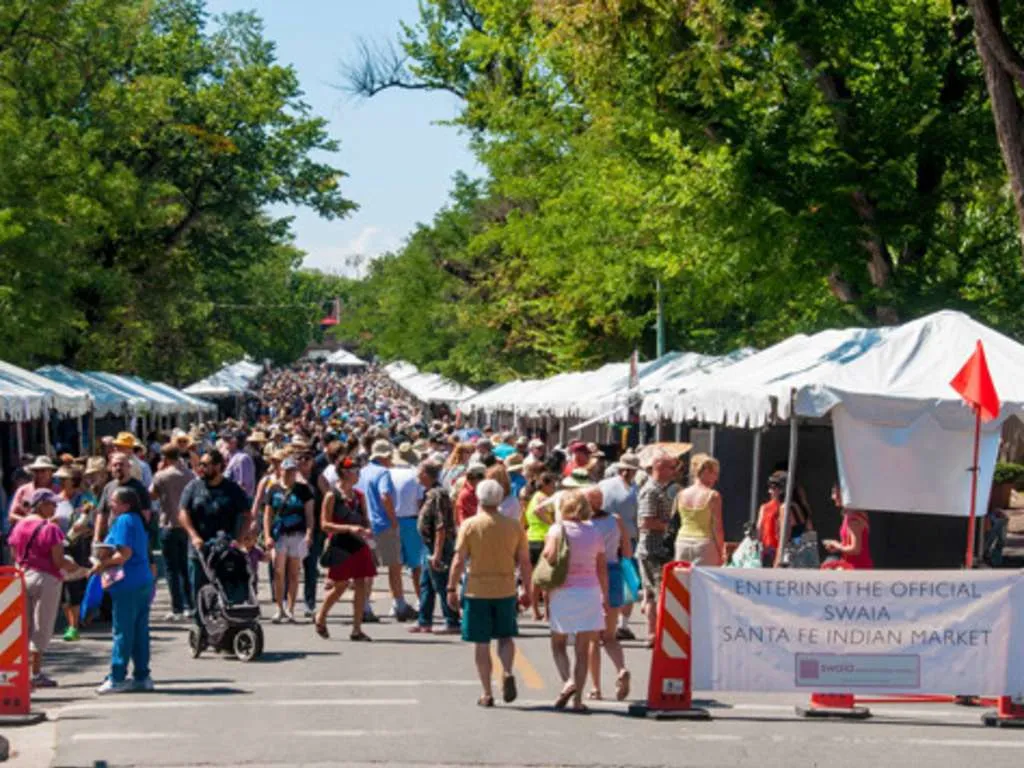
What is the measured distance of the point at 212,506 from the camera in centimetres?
1523

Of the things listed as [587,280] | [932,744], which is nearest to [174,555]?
[932,744]

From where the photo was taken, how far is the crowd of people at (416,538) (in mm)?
12047

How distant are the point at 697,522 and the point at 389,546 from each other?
4.51m

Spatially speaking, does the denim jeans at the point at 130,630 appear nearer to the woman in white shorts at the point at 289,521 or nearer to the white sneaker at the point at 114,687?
the white sneaker at the point at 114,687

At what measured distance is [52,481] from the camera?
59.3ft

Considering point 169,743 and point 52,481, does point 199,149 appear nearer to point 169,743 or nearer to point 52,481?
point 52,481

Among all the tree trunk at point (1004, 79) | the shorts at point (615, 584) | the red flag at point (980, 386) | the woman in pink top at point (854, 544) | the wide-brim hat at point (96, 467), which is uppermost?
the tree trunk at point (1004, 79)

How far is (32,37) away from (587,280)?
11.4 meters

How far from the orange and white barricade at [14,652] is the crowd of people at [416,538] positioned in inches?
41.5

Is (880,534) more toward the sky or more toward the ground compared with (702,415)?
more toward the ground

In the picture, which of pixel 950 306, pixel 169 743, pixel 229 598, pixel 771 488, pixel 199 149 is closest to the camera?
pixel 169 743

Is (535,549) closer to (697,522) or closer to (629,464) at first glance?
(629,464)

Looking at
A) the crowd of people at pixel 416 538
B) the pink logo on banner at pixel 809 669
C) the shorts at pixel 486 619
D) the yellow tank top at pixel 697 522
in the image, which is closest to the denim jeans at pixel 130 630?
the crowd of people at pixel 416 538

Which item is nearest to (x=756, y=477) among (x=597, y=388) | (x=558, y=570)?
(x=558, y=570)
